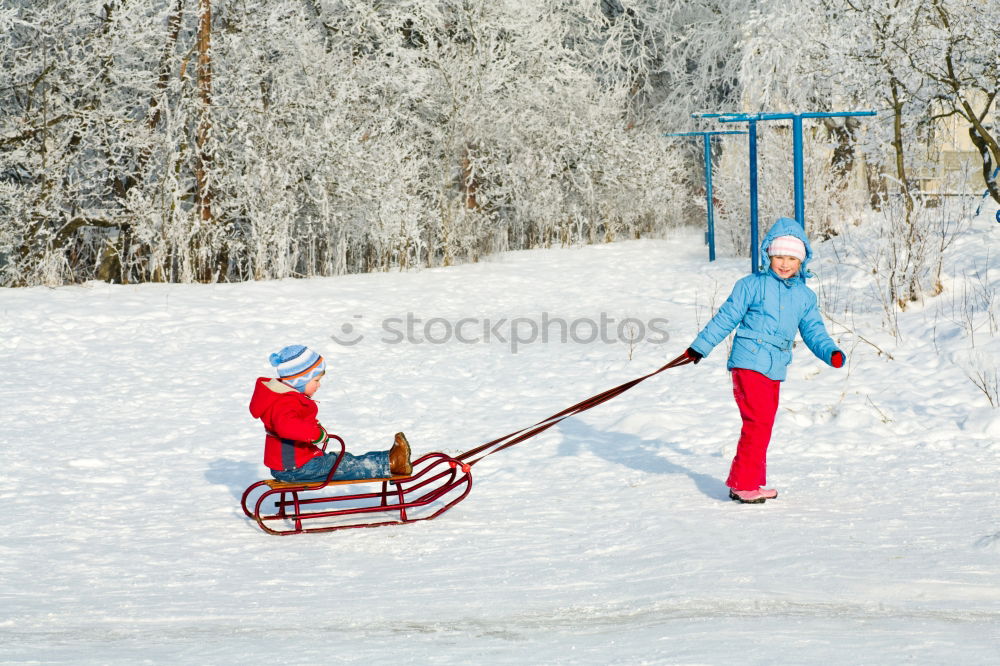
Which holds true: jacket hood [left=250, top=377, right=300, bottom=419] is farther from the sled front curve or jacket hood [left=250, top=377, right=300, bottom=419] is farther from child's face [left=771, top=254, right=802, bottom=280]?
child's face [left=771, top=254, right=802, bottom=280]

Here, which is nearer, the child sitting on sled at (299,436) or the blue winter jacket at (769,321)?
the child sitting on sled at (299,436)

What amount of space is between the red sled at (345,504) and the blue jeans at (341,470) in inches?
1.0

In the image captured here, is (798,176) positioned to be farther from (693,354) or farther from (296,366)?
(296,366)

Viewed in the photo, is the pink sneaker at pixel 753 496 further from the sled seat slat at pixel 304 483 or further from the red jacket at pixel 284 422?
the red jacket at pixel 284 422

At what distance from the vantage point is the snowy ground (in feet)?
11.3

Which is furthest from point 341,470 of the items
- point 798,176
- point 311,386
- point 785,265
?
point 798,176

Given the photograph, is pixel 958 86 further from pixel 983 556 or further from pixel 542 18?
pixel 542 18

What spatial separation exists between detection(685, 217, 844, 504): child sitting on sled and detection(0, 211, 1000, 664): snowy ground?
225 mm

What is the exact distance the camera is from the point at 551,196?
21.3 m

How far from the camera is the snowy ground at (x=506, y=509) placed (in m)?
3.45

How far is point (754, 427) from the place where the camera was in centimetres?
512

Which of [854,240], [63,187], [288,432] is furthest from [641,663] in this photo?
[63,187]

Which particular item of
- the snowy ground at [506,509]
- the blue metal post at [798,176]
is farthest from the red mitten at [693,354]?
the blue metal post at [798,176]

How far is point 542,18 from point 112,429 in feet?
56.1
